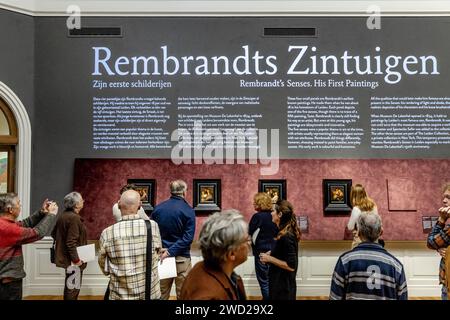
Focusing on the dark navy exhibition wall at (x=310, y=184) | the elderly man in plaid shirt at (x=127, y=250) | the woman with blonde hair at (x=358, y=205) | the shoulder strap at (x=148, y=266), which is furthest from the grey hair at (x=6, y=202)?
the woman with blonde hair at (x=358, y=205)

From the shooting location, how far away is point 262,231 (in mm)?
4691

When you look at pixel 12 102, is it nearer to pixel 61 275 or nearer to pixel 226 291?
pixel 61 275

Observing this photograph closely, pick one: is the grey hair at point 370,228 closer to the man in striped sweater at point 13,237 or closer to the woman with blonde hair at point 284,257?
the woman with blonde hair at point 284,257

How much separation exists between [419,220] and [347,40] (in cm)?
211

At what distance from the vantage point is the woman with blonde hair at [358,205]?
483cm

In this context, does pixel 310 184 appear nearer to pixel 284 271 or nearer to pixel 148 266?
pixel 284 271

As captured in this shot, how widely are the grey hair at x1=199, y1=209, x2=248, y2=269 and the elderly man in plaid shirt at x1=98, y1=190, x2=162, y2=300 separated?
0.97m

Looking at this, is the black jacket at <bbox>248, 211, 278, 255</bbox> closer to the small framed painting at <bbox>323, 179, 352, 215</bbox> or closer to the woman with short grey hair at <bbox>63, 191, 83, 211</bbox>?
the small framed painting at <bbox>323, 179, 352, 215</bbox>

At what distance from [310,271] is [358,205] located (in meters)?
0.93

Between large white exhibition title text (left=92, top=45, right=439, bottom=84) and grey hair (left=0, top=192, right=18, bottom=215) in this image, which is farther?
large white exhibition title text (left=92, top=45, right=439, bottom=84)

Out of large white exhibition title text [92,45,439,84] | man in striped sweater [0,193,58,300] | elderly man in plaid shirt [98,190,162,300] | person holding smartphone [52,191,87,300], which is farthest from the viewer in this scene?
large white exhibition title text [92,45,439,84]

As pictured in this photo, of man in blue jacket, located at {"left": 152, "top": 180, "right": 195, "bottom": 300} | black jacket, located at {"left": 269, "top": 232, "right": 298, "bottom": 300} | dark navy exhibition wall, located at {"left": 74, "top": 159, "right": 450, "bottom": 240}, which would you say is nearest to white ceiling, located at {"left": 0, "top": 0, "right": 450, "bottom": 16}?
dark navy exhibition wall, located at {"left": 74, "top": 159, "right": 450, "bottom": 240}

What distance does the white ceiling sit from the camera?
15.9 ft

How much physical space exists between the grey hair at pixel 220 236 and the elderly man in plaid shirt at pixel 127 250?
3.19 ft
